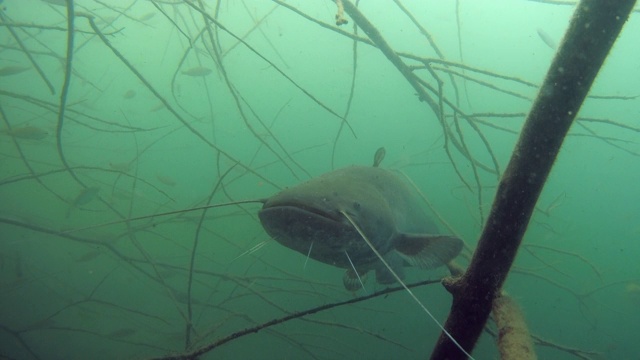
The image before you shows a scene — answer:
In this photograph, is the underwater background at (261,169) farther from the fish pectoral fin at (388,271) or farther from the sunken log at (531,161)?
the fish pectoral fin at (388,271)

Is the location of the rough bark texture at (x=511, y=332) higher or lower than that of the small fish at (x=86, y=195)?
higher

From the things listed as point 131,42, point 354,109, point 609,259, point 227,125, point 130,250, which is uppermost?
point 131,42

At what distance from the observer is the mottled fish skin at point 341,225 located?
1.92 m

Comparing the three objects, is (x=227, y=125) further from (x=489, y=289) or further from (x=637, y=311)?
(x=489, y=289)

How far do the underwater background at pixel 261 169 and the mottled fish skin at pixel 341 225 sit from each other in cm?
42

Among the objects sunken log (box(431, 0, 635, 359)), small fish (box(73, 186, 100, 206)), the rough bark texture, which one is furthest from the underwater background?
the rough bark texture

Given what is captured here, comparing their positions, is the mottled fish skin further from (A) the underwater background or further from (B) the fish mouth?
(A) the underwater background

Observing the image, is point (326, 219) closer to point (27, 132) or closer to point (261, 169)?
point (27, 132)

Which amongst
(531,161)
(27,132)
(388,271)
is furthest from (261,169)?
(531,161)

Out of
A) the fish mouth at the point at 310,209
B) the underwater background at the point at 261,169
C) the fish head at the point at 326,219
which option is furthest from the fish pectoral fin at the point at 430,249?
the fish mouth at the point at 310,209

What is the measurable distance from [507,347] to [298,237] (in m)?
1.17

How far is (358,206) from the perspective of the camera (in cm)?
221

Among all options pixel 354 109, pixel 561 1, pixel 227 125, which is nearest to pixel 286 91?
pixel 227 125

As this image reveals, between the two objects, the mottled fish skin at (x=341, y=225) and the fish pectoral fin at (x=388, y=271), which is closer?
the mottled fish skin at (x=341, y=225)
